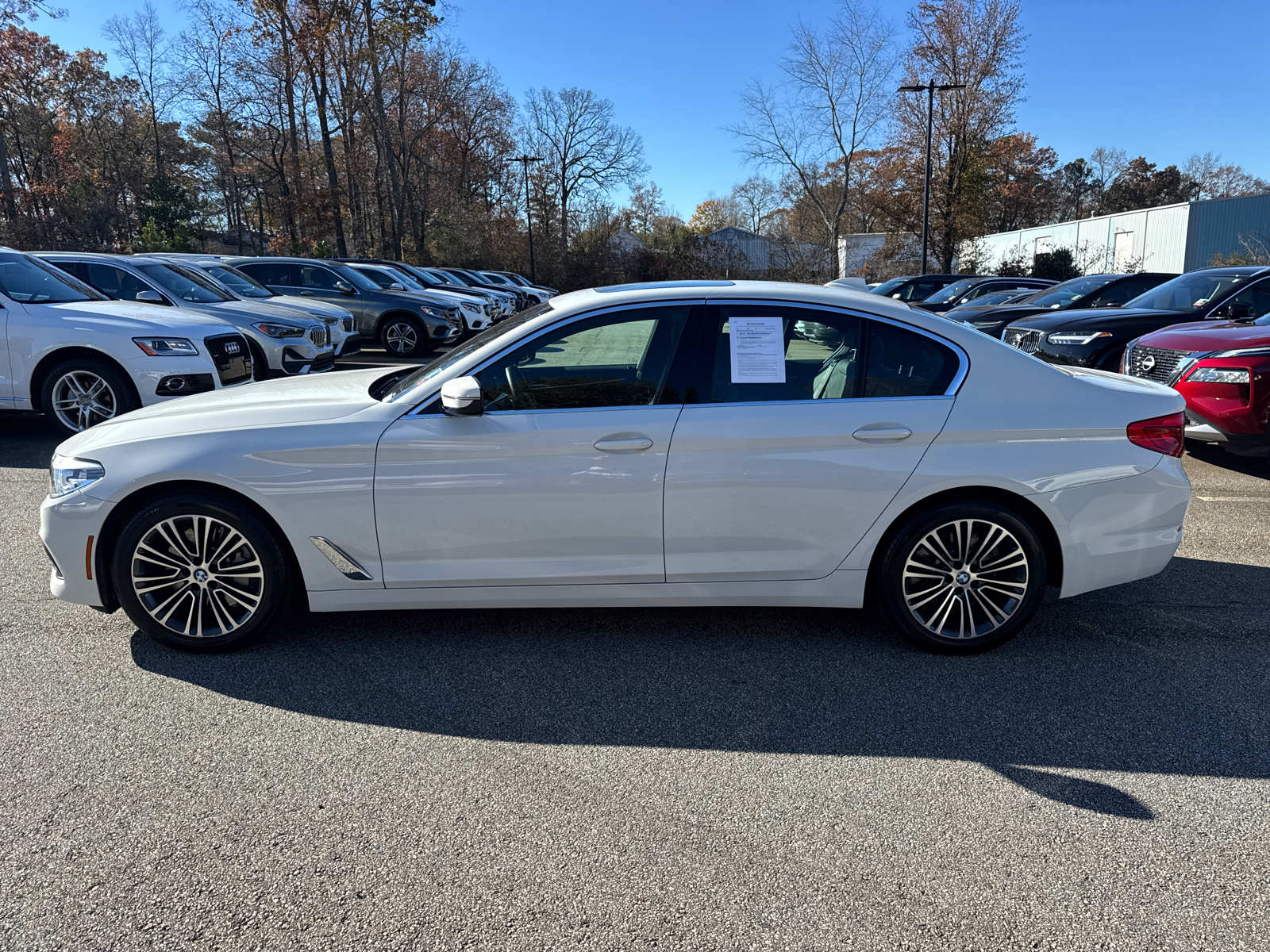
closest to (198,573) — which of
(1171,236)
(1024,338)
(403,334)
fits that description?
(1024,338)

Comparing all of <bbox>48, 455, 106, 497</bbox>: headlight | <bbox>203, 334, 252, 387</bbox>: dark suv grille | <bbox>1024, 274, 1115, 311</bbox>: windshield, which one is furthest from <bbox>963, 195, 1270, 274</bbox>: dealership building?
<bbox>48, 455, 106, 497</bbox>: headlight

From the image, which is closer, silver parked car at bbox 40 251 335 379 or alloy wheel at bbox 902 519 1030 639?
alloy wheel at bbox 902 519 1030 639

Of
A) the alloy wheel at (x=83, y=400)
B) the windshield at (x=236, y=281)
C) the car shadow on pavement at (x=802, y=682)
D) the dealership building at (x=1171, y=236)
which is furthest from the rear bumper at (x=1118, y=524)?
the dealership building at (x=1171, y=236)

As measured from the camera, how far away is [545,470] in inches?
151

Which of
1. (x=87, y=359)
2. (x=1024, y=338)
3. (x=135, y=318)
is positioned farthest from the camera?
(x=1024, y=338)

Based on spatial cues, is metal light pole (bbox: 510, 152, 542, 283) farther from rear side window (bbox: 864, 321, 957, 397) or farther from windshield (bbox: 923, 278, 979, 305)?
rear side window (bbox: 864, 321, 957, 397)

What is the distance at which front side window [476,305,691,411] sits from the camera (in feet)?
12.9

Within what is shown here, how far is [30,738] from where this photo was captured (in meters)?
3.40

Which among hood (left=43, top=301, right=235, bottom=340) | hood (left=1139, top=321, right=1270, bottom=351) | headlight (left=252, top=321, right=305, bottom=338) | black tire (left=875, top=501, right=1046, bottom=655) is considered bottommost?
black tire (left=875, top=501, right=1046, bottom=655)

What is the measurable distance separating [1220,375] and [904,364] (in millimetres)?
4768

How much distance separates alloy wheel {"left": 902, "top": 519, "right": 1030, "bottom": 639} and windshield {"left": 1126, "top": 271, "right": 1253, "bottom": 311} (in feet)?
26.6

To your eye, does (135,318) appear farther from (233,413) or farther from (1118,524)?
(1118,524)

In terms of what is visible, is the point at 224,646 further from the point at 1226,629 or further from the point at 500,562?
the point at 1226,629

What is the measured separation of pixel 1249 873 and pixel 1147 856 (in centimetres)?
26
